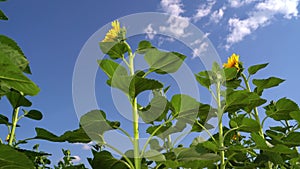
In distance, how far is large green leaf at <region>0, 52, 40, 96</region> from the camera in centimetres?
58

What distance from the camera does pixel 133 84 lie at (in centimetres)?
146

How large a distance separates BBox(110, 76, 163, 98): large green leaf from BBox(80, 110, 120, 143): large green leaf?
169 millimetres

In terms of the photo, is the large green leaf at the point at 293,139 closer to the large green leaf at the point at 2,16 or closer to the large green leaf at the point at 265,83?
the large green leaf at the point at 265,83

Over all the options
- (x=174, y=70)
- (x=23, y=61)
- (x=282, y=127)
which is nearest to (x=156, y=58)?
(x=174, y=70)

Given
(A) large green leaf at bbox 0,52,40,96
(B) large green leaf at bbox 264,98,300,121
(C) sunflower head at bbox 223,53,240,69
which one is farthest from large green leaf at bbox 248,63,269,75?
(A) large green leaf at bbox 0,52,40,96

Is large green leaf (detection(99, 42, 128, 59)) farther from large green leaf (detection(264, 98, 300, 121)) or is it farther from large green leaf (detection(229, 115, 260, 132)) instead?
large green leaf (detection(264, 98, 300, 121))

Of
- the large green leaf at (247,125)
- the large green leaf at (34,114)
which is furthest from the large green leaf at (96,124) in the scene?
the large green leaf at (247,125)

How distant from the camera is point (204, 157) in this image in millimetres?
1617

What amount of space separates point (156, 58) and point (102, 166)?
1.86 feet

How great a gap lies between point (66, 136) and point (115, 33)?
58 cm

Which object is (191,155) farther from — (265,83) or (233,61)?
(233,61)

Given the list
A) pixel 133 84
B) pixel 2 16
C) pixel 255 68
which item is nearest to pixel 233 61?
pixel 255 68

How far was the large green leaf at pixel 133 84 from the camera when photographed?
4.74ft

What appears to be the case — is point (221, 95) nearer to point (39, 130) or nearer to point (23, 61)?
point (39, 130)
